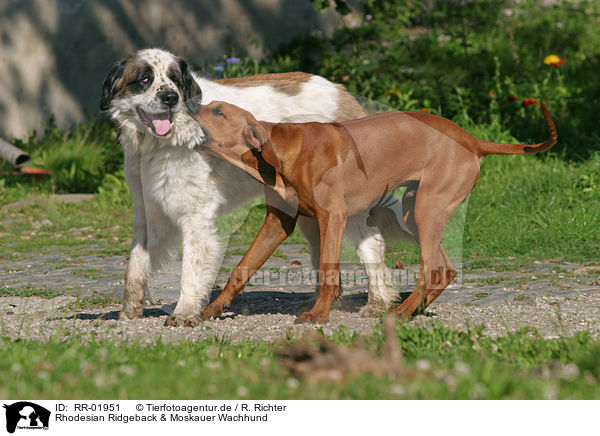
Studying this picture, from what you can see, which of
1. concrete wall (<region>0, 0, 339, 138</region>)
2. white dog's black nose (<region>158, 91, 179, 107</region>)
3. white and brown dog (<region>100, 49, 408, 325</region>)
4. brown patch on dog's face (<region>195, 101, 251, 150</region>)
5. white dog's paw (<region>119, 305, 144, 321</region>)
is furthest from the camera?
concrete wall (<region>0, 0, 339, 138</region>)

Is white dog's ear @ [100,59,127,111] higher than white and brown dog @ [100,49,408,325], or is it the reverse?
white dog's ear @ [100,59,127,111]

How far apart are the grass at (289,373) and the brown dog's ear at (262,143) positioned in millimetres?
1150

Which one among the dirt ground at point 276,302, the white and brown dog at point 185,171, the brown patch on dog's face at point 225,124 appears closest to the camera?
the dirt ground at point 276,302

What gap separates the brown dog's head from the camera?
4.30 m

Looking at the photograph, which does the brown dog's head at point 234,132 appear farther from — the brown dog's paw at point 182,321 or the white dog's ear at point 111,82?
the brown dog's paw at point 182,321

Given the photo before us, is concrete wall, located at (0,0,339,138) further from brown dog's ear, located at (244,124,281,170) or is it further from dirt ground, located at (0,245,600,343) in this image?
brown dog's ear, located at (244,124,281,170)

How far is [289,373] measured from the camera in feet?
9.29

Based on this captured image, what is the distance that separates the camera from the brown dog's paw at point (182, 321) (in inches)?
179

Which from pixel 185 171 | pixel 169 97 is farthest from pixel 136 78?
pixel 185 171

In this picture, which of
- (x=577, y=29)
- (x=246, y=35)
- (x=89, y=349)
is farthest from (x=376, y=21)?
(x=89, y=349)

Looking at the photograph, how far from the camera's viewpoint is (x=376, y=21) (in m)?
10.8
